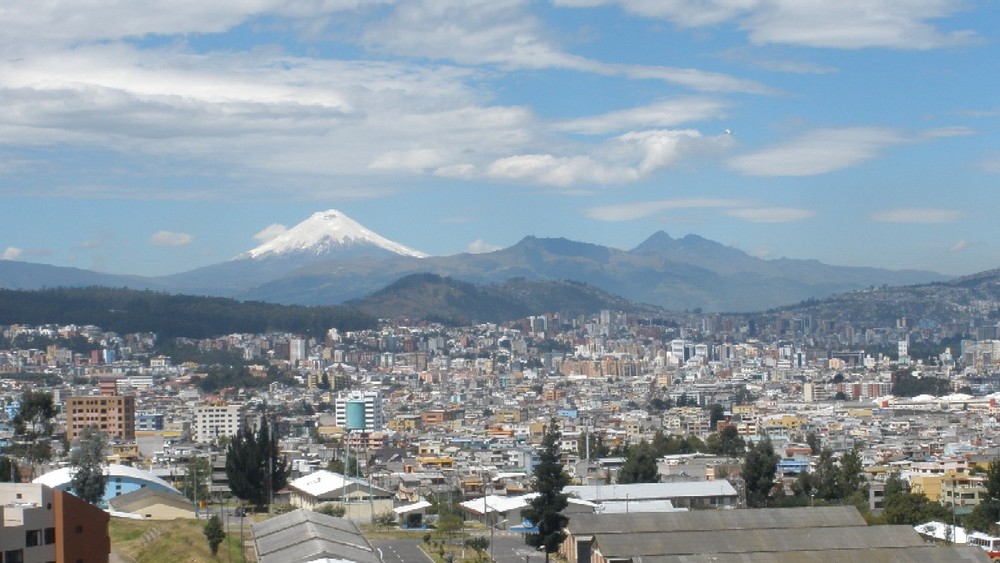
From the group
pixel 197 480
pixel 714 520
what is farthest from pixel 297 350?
pixel 714 520

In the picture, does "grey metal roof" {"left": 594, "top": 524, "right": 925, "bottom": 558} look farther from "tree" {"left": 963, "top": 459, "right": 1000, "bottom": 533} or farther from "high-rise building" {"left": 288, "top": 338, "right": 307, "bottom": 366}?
"high-rise building" {"left": 288, "top": 338, "right": 307, "bottom": 366}

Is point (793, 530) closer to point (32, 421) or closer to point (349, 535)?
point (349, 535)

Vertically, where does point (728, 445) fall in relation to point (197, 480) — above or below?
below

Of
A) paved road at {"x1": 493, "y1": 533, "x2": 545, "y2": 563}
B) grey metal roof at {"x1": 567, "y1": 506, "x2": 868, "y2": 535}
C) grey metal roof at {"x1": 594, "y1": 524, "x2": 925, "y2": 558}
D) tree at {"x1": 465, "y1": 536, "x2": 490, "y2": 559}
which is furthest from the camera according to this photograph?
tree at {"x1": 465, "y1": 536, "x2": 490, "y2": 559}

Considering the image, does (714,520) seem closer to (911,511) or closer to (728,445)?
(911,511)

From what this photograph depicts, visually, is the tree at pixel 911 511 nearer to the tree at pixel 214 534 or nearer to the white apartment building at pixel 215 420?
the tree at pixel 214 534

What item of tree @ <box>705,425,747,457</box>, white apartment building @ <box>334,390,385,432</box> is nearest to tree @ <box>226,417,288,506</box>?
tree @ <box>705,425,747,457</box>

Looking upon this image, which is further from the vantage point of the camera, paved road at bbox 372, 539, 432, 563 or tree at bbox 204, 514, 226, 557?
paved road at bbox 372, 539, 432, 563
